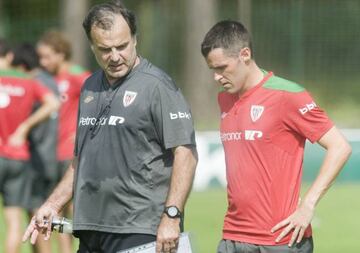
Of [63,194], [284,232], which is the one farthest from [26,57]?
[284,232]

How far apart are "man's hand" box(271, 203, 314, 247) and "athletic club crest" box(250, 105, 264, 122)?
0.58 meters

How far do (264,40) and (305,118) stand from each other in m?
15.9

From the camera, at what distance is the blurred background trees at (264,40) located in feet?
71.5

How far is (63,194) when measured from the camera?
6781mm

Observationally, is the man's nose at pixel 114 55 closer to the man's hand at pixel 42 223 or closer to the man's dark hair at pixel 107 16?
the man's dark hair at pixel 107 16

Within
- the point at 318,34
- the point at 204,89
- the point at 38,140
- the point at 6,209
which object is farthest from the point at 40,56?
the point at 204,89

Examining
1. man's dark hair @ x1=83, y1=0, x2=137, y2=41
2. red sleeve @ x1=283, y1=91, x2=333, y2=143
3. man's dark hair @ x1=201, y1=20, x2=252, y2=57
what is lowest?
red sleeve @ x1=283, y1=91, x2=333, y2=143

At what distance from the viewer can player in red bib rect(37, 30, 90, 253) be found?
11734 mm

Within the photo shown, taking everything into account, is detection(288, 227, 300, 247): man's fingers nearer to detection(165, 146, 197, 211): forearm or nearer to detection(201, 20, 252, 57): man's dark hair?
detection(165, 146, 197, 211): forearm

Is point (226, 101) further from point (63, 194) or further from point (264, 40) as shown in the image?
point (264, 40)

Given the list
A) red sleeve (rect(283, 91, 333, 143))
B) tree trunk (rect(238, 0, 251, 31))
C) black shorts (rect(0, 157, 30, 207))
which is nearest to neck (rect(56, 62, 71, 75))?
black shorts (rect(0, 157, 30, 207))

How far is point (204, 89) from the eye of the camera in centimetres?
2439

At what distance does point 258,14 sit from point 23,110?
12.0 m

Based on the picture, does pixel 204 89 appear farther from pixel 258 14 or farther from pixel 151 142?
pixel 151 142
